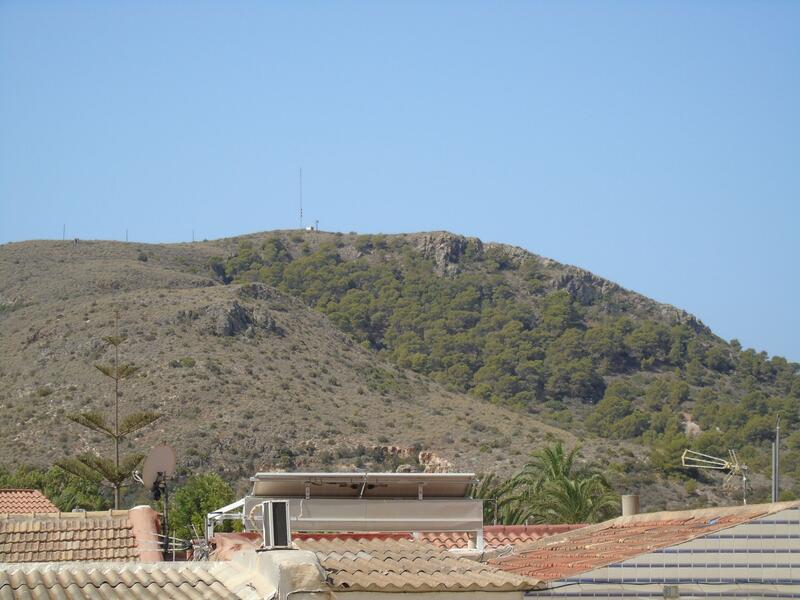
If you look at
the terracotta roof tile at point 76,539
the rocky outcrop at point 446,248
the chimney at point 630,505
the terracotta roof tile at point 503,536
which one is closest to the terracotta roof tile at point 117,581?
the terracotta roof tile at point 76,539

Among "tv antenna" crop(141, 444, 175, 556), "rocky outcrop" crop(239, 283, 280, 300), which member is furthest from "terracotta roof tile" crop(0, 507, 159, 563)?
"rocky outcrop" crop(239, 283, 280, 300)

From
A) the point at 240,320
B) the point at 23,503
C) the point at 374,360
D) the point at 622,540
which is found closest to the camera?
the point at 622,540

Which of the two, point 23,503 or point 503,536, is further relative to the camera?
point 23,503

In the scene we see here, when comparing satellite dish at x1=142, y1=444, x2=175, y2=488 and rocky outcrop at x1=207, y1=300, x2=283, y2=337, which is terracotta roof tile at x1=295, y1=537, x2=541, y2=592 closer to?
satellite dish at x1=142, y1=444, x2=175, y2=488

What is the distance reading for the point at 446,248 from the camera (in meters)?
118

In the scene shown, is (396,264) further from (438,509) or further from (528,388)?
(438,509)

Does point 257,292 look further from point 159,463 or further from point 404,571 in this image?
point 404,571

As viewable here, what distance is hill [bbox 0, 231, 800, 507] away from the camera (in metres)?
63.4

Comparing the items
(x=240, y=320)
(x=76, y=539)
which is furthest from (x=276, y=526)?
(x=240, y=320)

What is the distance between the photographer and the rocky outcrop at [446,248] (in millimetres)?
116938

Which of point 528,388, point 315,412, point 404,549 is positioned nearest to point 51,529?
point 404,549

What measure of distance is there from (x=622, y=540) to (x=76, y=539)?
638 cm

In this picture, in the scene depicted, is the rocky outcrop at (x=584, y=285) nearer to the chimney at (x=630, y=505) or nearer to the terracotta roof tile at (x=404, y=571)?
the chimney at (x=630, y=505)

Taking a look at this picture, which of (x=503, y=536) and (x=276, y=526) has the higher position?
(x=276, y=526)
